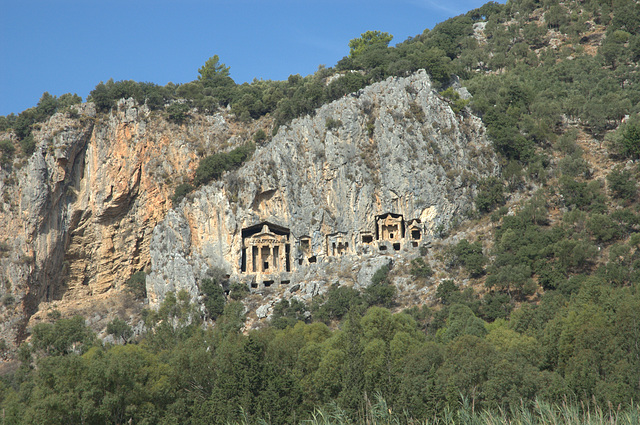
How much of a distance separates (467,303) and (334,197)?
67.0ft

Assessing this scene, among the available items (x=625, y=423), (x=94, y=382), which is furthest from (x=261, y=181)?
(x=625, y=423)

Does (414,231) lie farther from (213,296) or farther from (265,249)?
(213,296)

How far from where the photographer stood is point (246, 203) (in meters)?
82.9

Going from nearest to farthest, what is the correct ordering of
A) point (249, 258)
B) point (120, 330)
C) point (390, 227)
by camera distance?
point (120, 330) < point (390, 227) < point (249, 258)

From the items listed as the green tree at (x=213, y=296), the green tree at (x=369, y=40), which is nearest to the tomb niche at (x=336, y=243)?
the green tree at (x=213, y=296)

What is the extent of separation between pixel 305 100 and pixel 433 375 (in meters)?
48.8

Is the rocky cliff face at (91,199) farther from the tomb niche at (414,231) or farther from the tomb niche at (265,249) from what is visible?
the tomb niche at (414,231)

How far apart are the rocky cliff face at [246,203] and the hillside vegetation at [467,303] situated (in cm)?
309

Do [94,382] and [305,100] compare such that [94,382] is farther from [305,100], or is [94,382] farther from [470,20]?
[470,20]

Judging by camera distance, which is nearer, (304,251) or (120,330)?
(120,330)

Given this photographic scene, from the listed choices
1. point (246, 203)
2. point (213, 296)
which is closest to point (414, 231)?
point (246, 203)

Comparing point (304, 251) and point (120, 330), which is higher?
point (304, 251)

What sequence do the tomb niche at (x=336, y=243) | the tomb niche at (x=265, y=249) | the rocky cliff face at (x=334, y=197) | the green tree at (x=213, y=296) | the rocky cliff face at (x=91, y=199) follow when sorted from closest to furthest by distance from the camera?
1. the green tree at (x=213, y=296)
2. the rocky cliff face at (x=334, y=197)
3. the tomb niche at (x=336, y=243)
4. the tomb niche at (x=265, y=249)
5. the rocky cliff face at (x=91, y=199)

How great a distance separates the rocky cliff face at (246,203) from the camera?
81.3m
